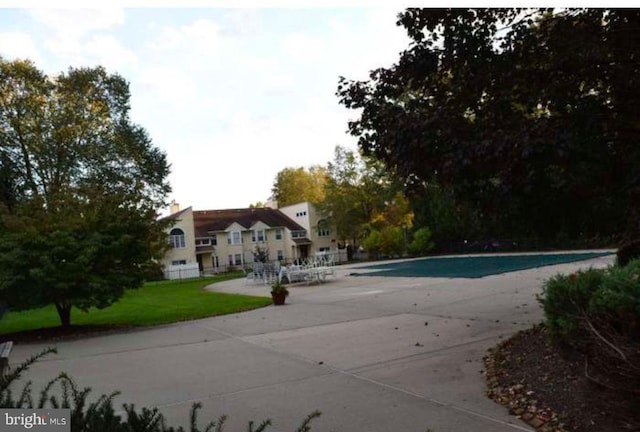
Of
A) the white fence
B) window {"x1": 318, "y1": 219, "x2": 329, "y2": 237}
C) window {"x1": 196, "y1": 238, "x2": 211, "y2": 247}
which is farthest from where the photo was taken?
window {"x1": 318, "y1": 219, "x2": 329, "y2": 237}

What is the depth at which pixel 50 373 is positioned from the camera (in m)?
7.09

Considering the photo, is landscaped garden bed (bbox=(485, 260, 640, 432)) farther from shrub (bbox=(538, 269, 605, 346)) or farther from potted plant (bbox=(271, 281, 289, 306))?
potted plant (bbox=(271, 281, 289, 306))

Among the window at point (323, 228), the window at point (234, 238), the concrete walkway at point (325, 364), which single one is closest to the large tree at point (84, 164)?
the concrete walkway at point (325, 364)

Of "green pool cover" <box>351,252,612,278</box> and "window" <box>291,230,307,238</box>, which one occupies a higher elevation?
"window" <box>291,230,307,238</box>

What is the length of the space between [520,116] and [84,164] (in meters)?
30.7

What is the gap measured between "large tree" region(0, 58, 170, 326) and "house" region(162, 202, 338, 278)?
17.8m

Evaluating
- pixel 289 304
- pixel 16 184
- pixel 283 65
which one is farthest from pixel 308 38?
pixel 16 184

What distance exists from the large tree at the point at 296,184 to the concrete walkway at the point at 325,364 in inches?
2628

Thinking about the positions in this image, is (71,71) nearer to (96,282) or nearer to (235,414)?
(96,282)

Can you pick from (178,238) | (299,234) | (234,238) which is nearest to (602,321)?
(178,238)

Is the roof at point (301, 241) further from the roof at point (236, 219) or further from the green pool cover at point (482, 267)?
the green pool cover at point (482, 267)

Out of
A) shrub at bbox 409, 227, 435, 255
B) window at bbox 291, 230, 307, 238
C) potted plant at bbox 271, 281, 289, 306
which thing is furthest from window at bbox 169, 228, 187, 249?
potted plant at bbox 271, 281, 289, 306

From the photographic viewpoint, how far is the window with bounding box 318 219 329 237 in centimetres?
5623

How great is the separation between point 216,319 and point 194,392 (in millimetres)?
7071
